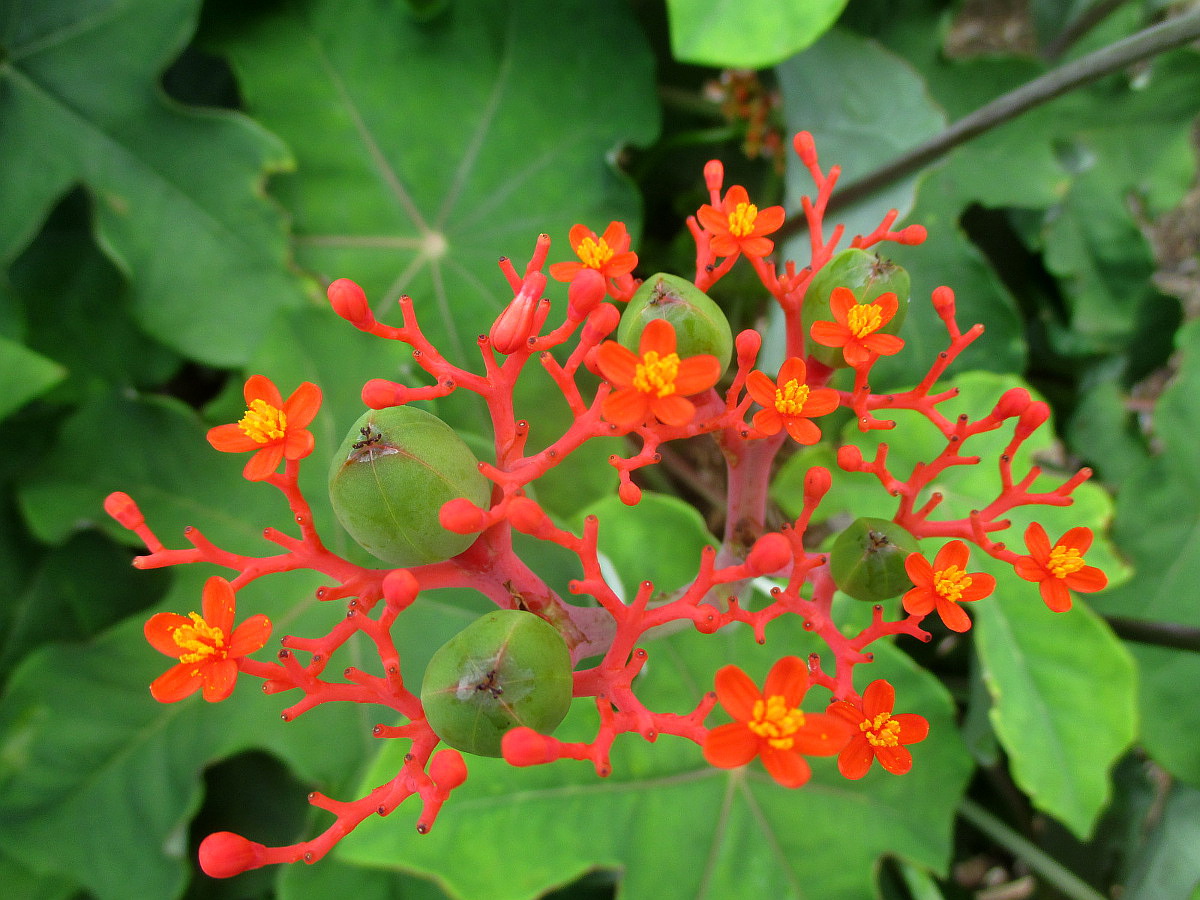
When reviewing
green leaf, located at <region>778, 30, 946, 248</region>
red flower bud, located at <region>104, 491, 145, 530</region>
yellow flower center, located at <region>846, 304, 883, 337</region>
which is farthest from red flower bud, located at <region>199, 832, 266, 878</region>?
green leaf, located at <region>778, 30, 946, 248</region>

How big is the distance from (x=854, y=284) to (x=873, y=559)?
215mm

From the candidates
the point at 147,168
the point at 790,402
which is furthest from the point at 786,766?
the point at 147,168

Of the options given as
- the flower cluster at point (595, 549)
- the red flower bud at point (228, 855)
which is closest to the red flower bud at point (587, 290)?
the flower cluster at point (595, 549)

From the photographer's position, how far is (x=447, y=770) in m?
0.56

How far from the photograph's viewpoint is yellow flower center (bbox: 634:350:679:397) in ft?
1.88

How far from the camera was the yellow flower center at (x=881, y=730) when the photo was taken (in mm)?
590

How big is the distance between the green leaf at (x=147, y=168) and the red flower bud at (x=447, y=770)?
88cm

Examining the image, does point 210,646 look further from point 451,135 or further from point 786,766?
point 451,135

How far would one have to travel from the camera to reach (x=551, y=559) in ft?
3.25

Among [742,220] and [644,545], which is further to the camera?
[644,545]

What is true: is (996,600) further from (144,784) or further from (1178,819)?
(144,784)

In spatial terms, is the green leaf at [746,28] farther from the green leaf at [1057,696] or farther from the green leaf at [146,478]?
the green leaf at [146,478]

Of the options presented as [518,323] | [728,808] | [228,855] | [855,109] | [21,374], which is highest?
[855,109]

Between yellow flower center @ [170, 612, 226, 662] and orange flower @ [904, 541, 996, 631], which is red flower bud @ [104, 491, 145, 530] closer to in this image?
yellow flower center @ [170, 612, 226, 662]
